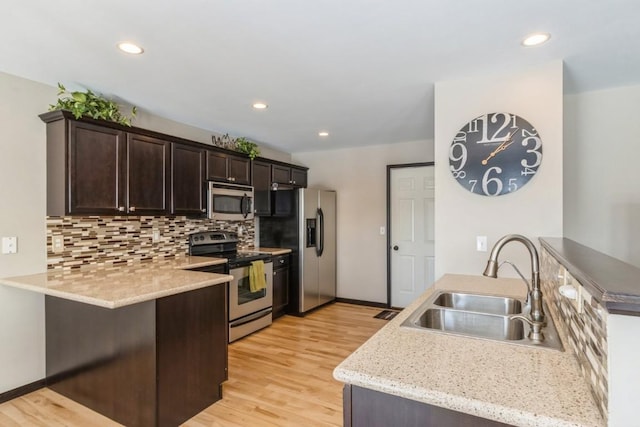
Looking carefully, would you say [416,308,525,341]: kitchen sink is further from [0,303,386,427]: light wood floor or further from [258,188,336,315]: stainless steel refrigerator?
[258,188,336,315]: stainless steel refrigerator

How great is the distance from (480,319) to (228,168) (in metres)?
3.21

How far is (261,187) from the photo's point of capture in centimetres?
454

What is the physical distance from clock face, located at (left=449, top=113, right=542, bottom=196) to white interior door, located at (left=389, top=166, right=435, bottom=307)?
2153 mm

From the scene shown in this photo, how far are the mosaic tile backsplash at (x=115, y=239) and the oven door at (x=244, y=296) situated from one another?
0.69 meters

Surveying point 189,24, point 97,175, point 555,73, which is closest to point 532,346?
point 555,73

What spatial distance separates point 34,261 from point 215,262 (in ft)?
4.58

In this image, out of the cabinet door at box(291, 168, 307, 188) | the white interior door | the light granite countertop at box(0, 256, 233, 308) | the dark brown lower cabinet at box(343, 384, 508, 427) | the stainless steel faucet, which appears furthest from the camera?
the cabinet door at box(291, 168, 307, 188)

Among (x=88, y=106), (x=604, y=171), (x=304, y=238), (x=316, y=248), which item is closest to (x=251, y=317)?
(x=304, y=238)

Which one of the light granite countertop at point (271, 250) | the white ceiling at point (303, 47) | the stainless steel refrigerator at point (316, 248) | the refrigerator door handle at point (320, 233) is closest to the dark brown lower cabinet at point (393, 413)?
the white ceiling at point (303, 47)

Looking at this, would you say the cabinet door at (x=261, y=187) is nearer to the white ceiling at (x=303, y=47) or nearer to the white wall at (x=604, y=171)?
the white ceiling at (x=303, y=47)

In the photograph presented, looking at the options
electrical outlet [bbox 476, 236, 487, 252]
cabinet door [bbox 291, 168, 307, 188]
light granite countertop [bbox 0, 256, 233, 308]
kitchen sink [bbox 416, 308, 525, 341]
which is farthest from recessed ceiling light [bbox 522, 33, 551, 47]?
cabinet door [bbox 291, 168, 307, 188]

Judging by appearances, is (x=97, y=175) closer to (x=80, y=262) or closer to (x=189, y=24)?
(x=80, y=262)

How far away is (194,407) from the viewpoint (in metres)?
2.25

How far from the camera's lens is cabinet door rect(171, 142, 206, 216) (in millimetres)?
3383
